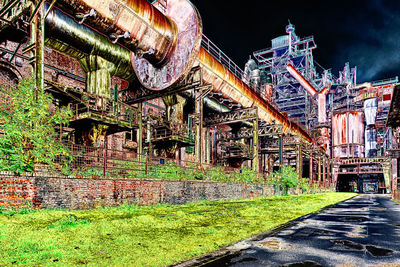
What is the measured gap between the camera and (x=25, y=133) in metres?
7.39

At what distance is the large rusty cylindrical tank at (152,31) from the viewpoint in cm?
1341

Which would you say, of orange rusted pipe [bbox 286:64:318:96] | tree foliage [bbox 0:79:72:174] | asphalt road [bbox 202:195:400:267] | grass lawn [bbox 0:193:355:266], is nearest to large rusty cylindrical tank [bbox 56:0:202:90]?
tree foliage [bbox 0:79:72:174]

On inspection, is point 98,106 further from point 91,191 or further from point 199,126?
point 91,191

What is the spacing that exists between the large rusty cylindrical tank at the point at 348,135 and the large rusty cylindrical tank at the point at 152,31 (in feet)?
157

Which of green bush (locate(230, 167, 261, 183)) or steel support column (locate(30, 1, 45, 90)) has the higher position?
steel support column (locate(30, 1, 45, 90))

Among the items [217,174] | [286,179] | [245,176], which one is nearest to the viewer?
[217,174]

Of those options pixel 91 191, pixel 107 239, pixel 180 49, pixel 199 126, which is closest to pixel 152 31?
pixel 180 49

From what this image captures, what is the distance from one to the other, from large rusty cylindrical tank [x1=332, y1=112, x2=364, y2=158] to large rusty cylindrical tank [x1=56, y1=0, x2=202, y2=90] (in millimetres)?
47787

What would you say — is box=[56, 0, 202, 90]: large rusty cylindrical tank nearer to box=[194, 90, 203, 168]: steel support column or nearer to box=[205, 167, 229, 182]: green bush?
box=[194, 90, 203, 168]: steel support column

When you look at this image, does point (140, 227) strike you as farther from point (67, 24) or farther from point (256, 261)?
point (67, 24)

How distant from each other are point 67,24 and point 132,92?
22.4ft

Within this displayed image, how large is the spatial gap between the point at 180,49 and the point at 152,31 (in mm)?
1993

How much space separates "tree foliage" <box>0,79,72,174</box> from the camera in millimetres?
7152

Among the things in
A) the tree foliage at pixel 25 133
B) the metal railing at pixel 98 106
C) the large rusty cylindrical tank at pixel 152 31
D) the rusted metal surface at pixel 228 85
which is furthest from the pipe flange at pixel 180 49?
the tree foliage at pixel 25 133
